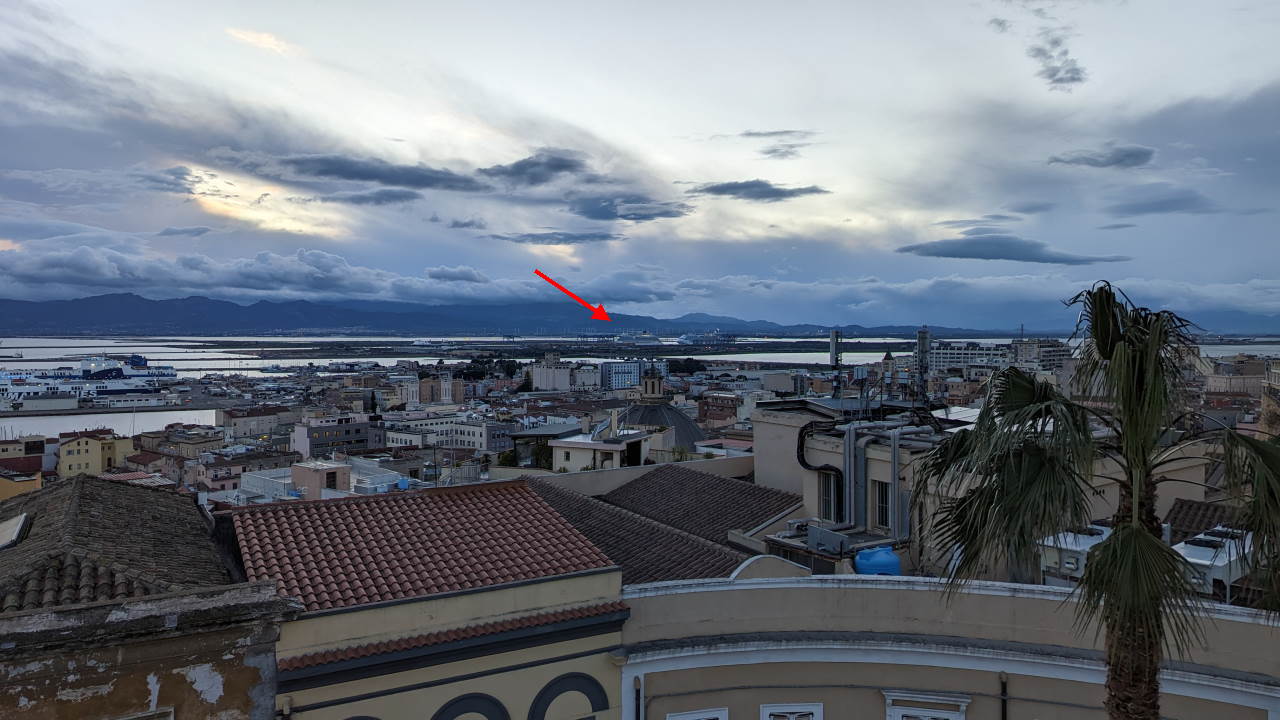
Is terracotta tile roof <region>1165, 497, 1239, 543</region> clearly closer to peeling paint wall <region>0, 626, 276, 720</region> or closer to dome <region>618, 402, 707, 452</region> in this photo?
peeling paint wall <region>0, 626, 276, 720</region>

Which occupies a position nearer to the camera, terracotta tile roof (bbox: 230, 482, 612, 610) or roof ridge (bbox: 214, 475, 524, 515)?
terracotta tile roof (bbox: 230, 482, 612, 610)

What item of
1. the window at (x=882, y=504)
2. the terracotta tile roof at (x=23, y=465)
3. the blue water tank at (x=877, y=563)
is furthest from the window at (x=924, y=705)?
the terracotta tile roof at (x=23, y=465)

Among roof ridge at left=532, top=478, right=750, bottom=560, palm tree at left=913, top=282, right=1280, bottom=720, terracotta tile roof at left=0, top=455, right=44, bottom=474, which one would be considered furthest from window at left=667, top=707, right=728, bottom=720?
terracotta tile roof at left=0, top=455, right=44, bottom=474

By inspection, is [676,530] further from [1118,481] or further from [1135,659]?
[1118,481]

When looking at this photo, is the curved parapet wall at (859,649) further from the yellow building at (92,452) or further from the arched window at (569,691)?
the yellow building at (92,452)

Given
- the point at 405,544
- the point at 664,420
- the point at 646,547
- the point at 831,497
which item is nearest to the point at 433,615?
the point at 405,544

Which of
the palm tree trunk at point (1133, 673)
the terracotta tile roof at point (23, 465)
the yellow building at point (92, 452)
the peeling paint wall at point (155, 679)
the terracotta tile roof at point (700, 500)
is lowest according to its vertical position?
the yellow building at point (92, 452)
